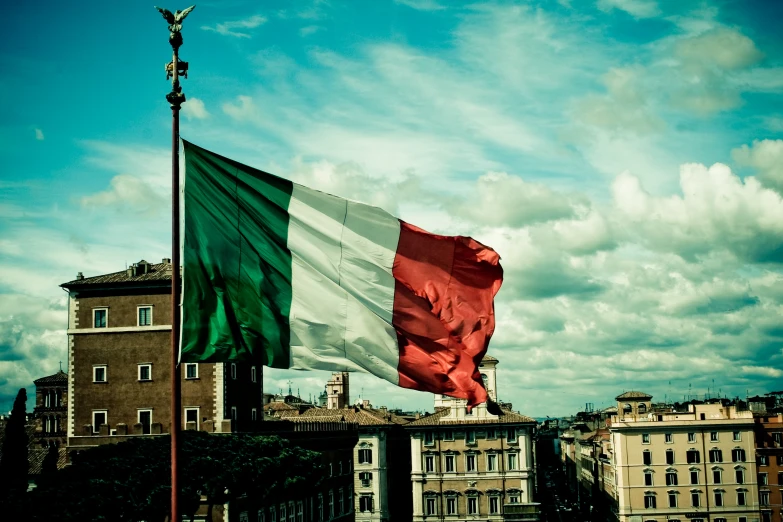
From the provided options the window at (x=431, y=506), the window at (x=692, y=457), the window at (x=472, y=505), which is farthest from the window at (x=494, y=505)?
the window at (x=692, y=457)

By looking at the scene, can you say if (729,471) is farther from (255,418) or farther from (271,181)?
(271,181)

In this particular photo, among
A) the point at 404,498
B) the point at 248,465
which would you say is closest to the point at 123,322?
the point at 248,465

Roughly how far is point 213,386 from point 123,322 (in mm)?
7374

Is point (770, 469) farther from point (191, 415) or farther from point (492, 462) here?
point (191, 415)

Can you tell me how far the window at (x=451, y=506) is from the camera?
82.8m

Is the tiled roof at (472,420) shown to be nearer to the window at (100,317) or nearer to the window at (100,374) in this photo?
the window at (100,374)

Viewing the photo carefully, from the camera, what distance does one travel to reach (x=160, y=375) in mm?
52750

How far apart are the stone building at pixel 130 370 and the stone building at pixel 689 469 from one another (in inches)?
2101

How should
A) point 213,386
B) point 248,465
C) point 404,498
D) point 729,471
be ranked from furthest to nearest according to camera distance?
point 404,498 → point 729,471 → point 213,386 → point 248,465

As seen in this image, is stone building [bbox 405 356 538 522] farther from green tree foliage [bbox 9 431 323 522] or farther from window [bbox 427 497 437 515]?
green tree foliage [bbox 9 431 323 522]

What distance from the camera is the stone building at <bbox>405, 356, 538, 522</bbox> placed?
82125 mm

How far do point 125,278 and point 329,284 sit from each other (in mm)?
44501

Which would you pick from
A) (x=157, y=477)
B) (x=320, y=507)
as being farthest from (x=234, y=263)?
(x=320, y=507)

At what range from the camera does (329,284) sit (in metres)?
12.8
